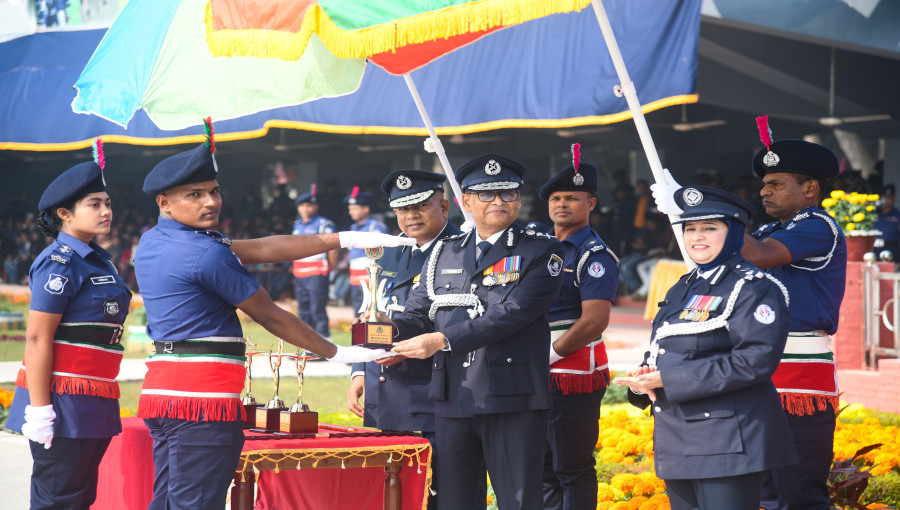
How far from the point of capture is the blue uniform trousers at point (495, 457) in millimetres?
4117

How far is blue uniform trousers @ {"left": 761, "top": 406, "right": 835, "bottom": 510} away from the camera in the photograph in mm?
4516

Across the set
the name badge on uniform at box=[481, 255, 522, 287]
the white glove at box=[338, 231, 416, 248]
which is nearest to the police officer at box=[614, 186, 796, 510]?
the name badge on uniform at box=[481, 255, 522, 287]

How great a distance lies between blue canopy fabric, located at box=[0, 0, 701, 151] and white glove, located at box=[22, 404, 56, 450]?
138 inches

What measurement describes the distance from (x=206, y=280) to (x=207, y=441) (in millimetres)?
659

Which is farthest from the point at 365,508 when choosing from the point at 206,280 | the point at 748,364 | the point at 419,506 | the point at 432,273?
the point at 748,364

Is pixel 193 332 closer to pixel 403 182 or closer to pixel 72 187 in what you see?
pixel 72 187

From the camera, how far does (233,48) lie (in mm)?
4930

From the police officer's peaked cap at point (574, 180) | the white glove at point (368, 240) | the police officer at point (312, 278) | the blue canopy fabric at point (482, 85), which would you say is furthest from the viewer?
the police officer at point (312, 278)

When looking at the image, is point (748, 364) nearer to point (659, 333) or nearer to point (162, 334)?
point (659, 333)

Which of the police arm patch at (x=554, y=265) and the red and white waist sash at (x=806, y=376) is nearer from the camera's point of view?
the police arm patch at (x=554, y=265)

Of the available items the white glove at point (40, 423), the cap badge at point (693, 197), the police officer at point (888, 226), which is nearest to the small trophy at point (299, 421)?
the white glove at point (40, 423)

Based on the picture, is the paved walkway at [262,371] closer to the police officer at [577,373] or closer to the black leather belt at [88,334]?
the black leather belt at [88,334]

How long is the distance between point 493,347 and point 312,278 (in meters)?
10.4

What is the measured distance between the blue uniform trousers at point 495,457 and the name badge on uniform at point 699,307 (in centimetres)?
79
